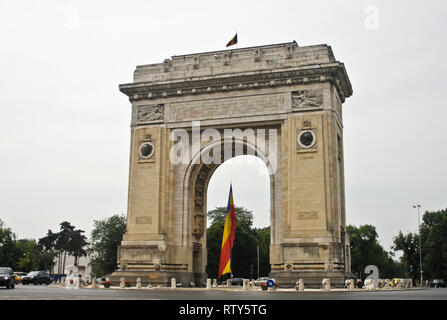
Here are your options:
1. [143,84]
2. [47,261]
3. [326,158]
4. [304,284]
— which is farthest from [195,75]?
[47,261]

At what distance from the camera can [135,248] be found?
38.4 metres

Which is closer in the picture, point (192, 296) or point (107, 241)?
point (192, 296)

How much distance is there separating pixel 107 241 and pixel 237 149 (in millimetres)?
45378

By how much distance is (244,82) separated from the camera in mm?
38125

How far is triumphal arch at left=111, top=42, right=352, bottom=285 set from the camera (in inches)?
1379

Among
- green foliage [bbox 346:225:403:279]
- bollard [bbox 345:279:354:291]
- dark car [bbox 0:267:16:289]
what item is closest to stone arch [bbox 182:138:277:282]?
bollard [bbox 345:279:354:291]

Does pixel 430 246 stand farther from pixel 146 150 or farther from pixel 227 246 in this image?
pixel 146 150

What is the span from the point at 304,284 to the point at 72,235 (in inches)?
3859

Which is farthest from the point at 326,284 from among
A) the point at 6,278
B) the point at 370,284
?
the point at 6,278

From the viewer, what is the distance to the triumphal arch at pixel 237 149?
115 feet

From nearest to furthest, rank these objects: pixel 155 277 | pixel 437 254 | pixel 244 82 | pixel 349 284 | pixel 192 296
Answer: pixel 192 296 → pixel 349 284 → pixel 155 277 → pixel 244 82 → pixel 437 254

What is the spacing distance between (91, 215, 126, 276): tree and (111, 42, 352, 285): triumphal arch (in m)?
39.4

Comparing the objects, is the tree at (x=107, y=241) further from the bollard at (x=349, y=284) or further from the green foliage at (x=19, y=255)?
the bollard at (x=349, y=284)

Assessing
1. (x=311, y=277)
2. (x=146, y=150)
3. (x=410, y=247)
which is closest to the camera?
(x=311, y=277)
